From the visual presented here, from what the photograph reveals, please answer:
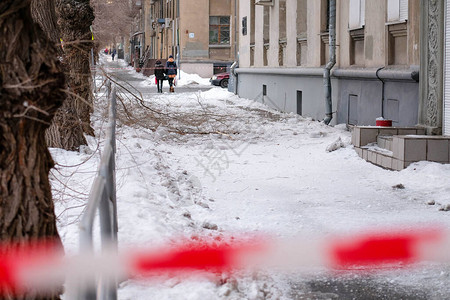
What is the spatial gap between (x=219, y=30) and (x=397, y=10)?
116 ft

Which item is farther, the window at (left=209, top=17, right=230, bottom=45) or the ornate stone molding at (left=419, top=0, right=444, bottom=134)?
the window at (left=209, top=17, right=230, bottom=45)

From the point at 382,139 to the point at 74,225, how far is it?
19.7ft

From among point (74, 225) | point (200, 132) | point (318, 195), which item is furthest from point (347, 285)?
point (200, 132)

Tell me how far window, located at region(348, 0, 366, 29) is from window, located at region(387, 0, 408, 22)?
146 cm

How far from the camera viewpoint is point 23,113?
279cm

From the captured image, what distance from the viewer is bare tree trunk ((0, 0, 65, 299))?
2832 mm

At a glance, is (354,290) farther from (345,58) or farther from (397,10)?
(345,58)

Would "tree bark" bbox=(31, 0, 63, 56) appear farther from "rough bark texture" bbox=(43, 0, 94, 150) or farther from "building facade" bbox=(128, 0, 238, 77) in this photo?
"building facade" bbox=(128, 0, 238, 77)

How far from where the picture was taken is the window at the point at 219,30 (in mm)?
46719

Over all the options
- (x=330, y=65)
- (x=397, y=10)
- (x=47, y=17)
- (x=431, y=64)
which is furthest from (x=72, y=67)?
(x=330, y=65)

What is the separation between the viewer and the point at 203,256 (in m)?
5.36

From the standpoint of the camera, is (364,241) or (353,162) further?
(353,162)

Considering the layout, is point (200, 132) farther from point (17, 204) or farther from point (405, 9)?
point (17, 204)

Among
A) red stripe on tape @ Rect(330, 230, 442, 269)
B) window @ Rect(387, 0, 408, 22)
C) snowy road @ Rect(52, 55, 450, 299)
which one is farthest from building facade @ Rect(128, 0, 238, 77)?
red stripe on tape @ Rect(330, 230, 442, 269)
